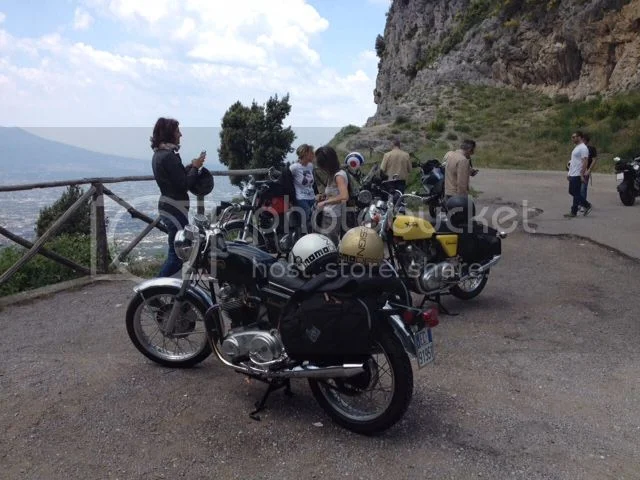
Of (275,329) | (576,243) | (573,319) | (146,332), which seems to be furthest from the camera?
(576,243)

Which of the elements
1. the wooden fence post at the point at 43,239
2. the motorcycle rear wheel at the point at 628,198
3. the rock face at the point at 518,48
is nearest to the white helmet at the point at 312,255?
the wooden fence post at the point at 43,239

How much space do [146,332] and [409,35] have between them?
78975 mm

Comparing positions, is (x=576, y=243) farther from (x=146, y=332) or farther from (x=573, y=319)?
(x=146, y=332)

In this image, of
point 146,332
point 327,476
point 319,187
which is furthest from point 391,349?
point 319,187

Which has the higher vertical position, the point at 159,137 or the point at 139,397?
the point at 159,137

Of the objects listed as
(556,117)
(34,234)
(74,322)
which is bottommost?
(74,322)

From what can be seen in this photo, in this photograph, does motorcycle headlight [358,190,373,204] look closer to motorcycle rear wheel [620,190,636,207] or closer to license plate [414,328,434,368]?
license plate [414,328,434,368]

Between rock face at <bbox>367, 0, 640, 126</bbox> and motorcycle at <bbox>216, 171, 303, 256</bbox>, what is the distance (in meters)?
32.2

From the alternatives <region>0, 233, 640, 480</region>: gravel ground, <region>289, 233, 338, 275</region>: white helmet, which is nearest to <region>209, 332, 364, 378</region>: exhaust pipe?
<region>0, 233, 640, 480</region>: gravel ground

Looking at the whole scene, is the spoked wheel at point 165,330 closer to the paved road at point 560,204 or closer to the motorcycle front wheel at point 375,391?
the motorcycle front wheel at point 375,391

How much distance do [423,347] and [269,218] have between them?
172 inches

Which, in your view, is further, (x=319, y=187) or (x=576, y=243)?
(x=576, y=243)

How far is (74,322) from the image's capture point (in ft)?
20.7

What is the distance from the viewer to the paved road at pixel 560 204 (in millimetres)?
10539
